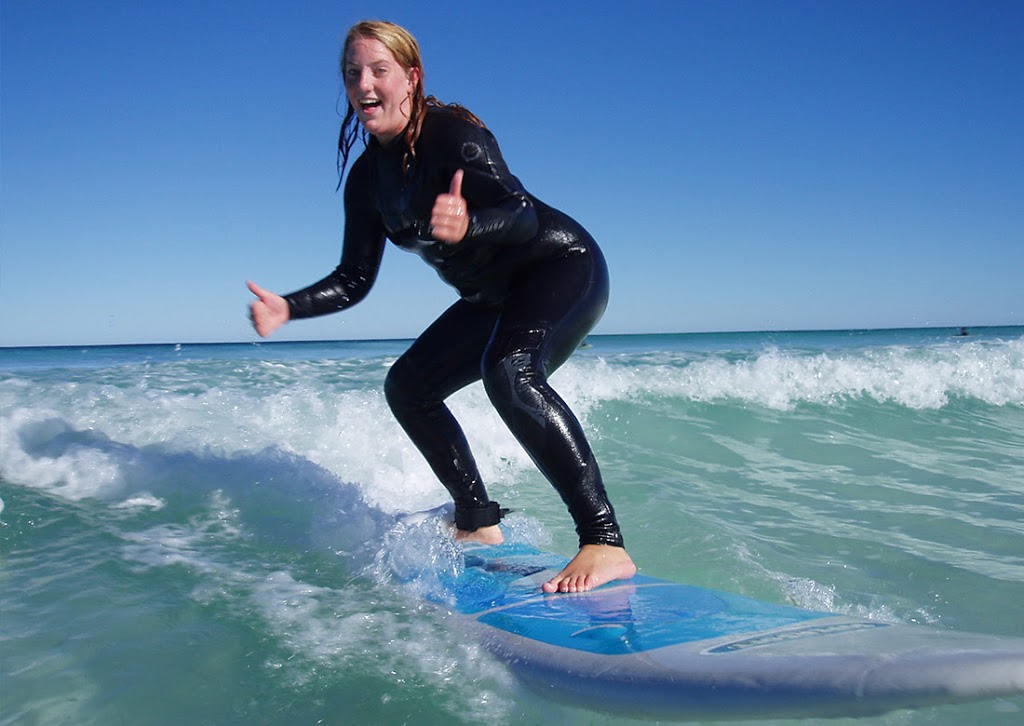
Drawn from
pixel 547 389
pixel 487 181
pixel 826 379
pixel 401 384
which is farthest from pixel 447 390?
pixel 826 379

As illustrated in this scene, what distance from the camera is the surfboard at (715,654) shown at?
1455 millimetres

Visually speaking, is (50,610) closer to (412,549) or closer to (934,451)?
(412,549)

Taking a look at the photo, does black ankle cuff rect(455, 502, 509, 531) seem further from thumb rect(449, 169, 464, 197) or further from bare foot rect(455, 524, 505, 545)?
thumb rect(449, 169, 464, 197)

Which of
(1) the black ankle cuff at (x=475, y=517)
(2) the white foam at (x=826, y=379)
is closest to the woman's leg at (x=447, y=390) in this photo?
(1) the black ankle cuff at (x=475, y=517)

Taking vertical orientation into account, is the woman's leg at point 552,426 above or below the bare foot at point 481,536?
above

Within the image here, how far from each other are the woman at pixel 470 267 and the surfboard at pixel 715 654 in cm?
25

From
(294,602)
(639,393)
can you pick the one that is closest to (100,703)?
(294,602)

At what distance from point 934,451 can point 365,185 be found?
18.9 ft

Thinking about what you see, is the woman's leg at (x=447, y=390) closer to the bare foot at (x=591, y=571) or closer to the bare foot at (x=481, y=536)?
the bare foot at (x=481, y=536)

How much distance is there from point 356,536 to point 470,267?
56.4 inches

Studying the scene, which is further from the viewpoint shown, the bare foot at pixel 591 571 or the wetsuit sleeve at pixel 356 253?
the wetsuit sleeve at pixel 356 253

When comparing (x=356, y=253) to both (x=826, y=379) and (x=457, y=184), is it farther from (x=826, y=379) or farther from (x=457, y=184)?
(x=826, y=379)

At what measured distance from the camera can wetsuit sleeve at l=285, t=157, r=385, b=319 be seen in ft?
10.1

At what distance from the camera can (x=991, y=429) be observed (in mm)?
8156
